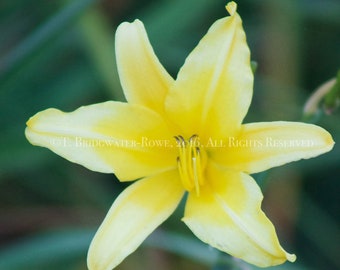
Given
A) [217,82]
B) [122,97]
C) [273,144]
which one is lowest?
[122,97]

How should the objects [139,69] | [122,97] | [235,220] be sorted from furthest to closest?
Result: [122,97] → [139,69] → [235,220]

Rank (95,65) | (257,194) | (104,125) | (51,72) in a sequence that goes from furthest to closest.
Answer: (51,72) < (95,65) < (104,125) < (257,194)

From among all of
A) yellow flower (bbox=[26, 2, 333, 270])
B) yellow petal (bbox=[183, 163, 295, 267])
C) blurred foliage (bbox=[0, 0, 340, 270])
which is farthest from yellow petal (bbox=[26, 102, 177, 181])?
blurred foliage (bbox=[0, 0, 340, 270])

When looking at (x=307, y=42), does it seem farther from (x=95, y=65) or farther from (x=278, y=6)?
(x=95, y=65)

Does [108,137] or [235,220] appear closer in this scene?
[235,220]

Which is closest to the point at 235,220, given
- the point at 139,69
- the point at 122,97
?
the point at 139,69

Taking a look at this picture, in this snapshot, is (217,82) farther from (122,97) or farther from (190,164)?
(122,97)

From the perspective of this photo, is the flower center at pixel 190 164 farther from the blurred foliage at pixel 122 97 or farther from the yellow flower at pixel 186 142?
the blurred foliage at pixel 122 97

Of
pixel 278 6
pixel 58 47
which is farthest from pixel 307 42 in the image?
pixel 58 47
